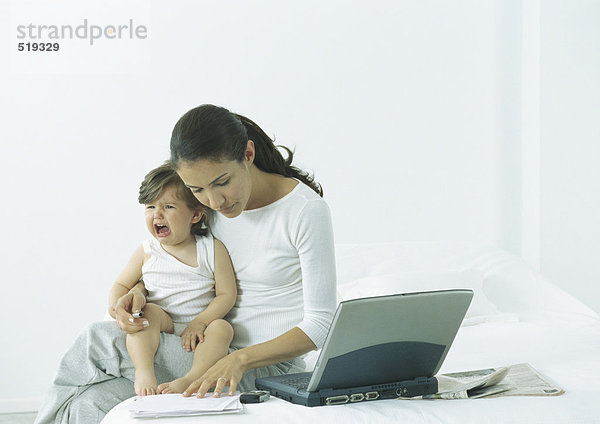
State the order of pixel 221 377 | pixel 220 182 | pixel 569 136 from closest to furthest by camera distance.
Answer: pixel 221 377
pixel 220 182
pixel 569 136

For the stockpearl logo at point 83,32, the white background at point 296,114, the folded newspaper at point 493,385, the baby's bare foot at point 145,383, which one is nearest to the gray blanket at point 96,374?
the baby's bare foot at point 145,383

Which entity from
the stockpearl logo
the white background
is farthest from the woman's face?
the stockpearl logo

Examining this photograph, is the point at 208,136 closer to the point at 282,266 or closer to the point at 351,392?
the point at 282,266

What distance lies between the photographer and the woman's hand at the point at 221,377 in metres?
1.48

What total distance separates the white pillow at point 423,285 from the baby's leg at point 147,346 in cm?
95

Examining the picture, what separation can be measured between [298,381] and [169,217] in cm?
55

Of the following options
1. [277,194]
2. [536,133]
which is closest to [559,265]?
[536,133]

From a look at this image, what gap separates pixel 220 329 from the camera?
5.69ft

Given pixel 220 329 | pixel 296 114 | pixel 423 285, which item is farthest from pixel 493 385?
pixel 296 114

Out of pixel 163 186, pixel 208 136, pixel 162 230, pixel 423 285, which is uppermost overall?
pixel 208 136

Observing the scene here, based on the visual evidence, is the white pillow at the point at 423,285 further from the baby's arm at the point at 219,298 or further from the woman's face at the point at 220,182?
the woman's face at the point at 220,182

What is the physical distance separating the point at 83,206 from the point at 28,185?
267 mm

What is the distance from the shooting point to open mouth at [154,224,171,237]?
185 centimetres

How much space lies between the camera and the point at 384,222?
11.5 feet
